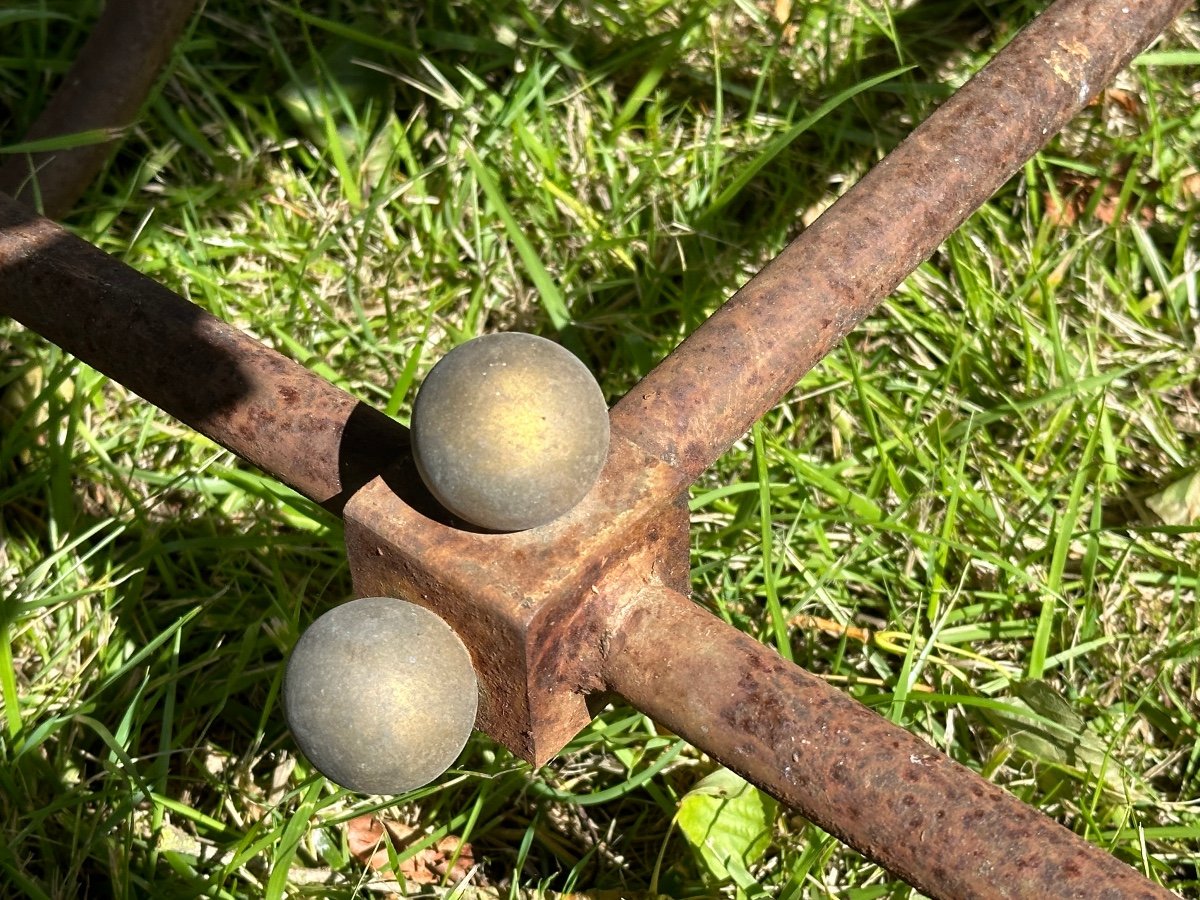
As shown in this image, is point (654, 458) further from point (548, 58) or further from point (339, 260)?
point (548, 58)

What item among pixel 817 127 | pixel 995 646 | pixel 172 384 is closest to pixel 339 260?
pixel 817 127

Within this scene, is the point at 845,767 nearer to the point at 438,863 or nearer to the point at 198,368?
the point at 198,368

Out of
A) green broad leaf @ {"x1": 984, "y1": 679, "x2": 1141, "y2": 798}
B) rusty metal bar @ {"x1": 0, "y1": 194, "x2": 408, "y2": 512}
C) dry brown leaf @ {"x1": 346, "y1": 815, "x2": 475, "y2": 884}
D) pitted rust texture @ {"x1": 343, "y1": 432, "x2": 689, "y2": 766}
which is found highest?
pitted rust texture @ {"x1": 343, "y1": 432, "x2": 689, "y2": 766}

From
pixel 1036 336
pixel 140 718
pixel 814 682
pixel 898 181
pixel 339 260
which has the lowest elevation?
pixel 140 718

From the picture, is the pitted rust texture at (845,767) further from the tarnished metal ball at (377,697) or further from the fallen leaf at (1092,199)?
the fallen leaf at (1092,199)

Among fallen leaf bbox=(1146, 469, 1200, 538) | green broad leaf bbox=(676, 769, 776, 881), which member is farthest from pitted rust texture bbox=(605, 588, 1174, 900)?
fallen leaf bbox=(1146, 469, 1200, 538)

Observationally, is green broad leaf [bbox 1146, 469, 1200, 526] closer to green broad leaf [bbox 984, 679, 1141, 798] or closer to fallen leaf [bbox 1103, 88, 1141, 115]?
green broad leaf [bbox 984, 679, 1141, 798]
